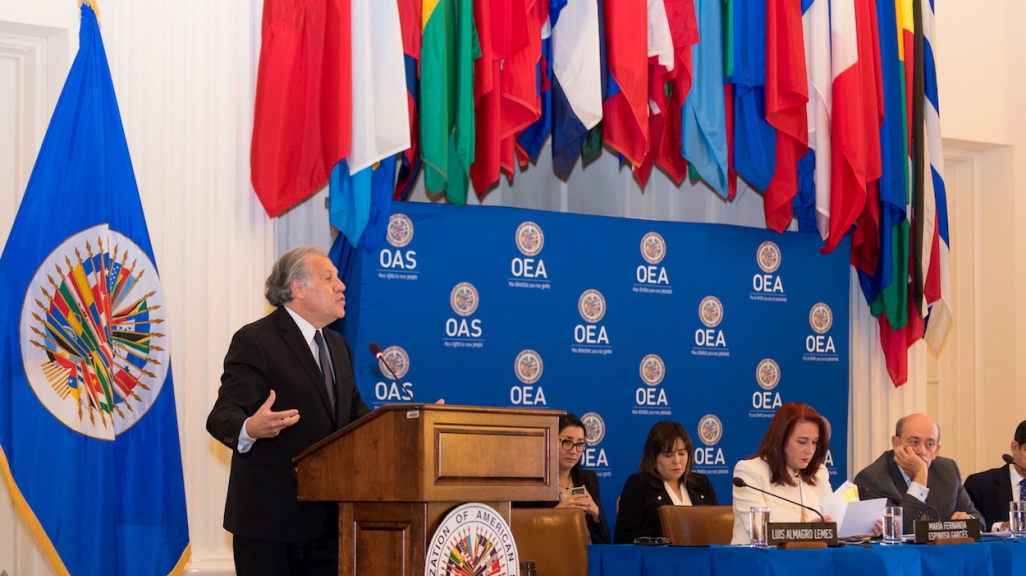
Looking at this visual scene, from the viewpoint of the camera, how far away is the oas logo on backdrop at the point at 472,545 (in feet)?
9.84

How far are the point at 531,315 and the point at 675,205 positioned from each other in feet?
4.43

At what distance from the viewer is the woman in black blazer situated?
5.65 metres

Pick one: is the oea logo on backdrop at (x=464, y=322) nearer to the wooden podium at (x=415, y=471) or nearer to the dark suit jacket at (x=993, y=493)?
the wooden podium at (x=415, y=471)

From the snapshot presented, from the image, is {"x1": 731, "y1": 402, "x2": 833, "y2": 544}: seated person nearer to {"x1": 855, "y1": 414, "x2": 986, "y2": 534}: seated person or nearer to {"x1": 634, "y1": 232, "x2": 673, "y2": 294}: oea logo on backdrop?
{"x1": 855, "y1": 414, "x2": 986, "y2": 534}: seated person

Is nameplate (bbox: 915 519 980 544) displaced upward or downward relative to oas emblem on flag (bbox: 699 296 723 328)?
downward

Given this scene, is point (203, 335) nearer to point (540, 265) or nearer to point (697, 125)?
point (540, 265)

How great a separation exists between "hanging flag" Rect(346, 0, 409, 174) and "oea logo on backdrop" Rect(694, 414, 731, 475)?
242cm

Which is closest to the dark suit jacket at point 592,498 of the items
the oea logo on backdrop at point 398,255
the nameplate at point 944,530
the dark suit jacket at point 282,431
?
the oea logo on backdrop at point 398,255

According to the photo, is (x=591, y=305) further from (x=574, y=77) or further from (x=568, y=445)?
(x=574, y=77)

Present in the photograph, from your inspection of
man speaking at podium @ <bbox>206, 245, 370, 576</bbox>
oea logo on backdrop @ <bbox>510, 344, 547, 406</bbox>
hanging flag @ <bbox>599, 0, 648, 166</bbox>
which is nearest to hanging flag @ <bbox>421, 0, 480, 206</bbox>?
hanging flag @ <bbox>599, 0, 648, 166</bbox>

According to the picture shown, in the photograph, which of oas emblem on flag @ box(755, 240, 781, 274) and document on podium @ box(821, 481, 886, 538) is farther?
oas emblem on flag @ box(755, 240, 781, 274)

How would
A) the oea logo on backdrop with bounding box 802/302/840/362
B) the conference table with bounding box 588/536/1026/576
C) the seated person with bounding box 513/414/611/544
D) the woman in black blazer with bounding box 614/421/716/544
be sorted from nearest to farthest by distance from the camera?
the conference table with bounding box 588/536/1026/576, the seated person with bounding box 513/414/611/544, the woman in black blazer with bounding box 614/421/716/544, the oea logo on backdrop with bounding box 802/302/840/362

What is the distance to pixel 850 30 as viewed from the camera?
6727 millimetres

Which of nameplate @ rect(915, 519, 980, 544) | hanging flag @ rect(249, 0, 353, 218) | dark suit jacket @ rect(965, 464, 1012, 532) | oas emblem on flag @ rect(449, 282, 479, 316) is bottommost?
dark suit jacket @ rect(965, 464, 1012, 532)
